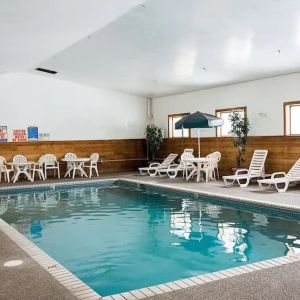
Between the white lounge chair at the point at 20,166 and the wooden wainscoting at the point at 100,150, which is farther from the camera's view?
the wooden wainscoting at the point at 100,150

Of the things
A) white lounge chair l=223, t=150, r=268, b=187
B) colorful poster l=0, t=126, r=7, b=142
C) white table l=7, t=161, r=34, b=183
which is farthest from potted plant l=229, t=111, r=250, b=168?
colorful poster l=0, t=126, r=7, b=142

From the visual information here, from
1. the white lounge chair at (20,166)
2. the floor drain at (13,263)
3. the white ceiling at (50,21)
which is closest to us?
the floor drain at (13,263)

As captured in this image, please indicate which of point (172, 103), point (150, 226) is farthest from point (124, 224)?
point (172, 103)

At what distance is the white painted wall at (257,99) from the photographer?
10.4 m

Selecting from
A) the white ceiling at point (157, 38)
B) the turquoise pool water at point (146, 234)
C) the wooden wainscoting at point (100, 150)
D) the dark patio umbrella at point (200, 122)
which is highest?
the white ceiling at point (157, 38)

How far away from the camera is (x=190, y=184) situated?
10.6 meters

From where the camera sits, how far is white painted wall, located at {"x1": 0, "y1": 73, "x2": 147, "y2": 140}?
12.8 metres

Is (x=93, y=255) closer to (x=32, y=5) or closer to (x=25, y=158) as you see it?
(x=32, y=5)

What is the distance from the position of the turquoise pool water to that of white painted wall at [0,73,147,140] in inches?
163

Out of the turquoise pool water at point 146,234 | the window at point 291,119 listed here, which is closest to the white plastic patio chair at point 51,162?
the turquoise pool water at point 146,234

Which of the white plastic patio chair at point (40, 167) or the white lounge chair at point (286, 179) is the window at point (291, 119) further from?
the white plastic patio chair at point (40, 167)

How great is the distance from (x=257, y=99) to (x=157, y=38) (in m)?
4.29

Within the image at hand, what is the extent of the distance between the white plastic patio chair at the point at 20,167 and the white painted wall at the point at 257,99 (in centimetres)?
540

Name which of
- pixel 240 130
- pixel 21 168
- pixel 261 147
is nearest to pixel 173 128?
pixel 240 130
